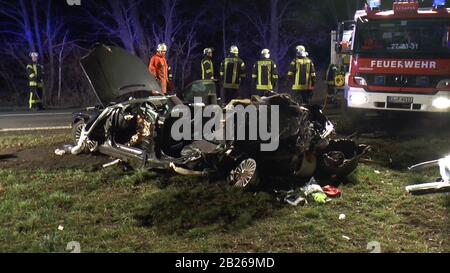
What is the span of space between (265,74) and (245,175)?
238 inches

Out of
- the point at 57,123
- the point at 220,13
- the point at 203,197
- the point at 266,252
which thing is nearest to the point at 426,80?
the point at 203,197

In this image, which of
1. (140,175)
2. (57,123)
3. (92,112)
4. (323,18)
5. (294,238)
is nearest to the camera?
(294,238)

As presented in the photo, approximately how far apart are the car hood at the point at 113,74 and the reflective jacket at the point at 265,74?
4656 millimetres

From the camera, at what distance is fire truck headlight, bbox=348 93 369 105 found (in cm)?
891

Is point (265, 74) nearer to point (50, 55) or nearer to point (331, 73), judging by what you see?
point (331, 73)

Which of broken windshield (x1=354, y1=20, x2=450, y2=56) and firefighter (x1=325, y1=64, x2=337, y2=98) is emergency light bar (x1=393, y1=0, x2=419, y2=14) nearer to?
broken windshield (x1=354, y1=20, x2=450, y2=56)

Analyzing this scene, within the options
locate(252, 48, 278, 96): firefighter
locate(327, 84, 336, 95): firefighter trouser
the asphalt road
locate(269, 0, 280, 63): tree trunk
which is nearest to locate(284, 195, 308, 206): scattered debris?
locate(252, 48, 278, 96): firefighter

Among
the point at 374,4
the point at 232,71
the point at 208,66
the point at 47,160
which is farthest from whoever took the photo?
the point at 208,66

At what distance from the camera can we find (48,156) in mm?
7199

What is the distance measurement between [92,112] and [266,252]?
13.8ft

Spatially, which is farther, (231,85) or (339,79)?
(339,79)

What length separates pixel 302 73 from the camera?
10547mm

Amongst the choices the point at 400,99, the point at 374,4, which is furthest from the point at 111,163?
the point at 374,4
